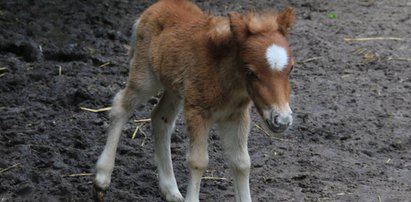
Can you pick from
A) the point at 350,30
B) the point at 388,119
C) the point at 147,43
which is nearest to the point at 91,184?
the point at 147,43

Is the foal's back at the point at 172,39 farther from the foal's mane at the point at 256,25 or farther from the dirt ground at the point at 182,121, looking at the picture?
the dirt ground at the point at 182,121

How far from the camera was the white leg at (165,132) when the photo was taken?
616cm

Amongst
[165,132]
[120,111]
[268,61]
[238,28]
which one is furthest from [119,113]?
[268,61]

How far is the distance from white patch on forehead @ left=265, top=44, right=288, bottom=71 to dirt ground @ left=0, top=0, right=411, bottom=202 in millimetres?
1610

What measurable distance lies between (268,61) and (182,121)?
2847 millimetres

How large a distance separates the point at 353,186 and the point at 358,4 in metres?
5.59

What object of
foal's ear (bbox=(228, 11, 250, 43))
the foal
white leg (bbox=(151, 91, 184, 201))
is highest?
foal's ear (bbox=(228, 11, 250, 43))

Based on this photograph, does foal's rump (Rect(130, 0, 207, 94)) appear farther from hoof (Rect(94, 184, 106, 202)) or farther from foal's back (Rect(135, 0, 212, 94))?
hoof (Rect(94, 184, 106, 202))

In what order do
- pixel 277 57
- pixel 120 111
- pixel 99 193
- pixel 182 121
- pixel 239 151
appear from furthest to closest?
1. pixel 182 121
2. pixel 120 111
3. pixel 99 193
4. pixel 239 151
5. pixel 277 57

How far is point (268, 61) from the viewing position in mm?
4914

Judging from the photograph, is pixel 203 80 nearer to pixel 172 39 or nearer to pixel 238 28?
pixel 238 28

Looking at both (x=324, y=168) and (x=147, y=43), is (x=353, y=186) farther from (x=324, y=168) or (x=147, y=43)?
(x=147, y=43)

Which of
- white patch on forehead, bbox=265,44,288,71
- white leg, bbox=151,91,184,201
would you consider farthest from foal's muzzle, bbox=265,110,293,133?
white leg, bbox=151,91,184,201

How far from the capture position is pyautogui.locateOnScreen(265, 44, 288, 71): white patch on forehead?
4879 millimetres
